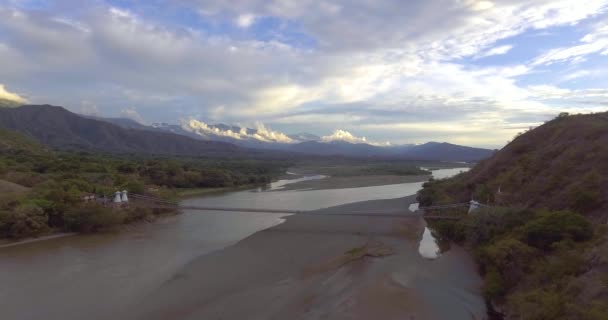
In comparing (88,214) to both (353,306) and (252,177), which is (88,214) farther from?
(252,177)

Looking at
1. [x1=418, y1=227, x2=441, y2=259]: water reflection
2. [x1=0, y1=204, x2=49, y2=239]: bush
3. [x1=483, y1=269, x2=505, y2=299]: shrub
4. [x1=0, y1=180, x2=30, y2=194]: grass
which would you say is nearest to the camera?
[x1=483, y1=269, x2=505, y2=299]: shrub

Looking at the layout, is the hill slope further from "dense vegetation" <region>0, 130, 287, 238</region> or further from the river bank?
"dense vegetation" <region>0, 130, 287, 238</region>

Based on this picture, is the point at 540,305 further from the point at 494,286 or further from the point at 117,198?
the point at 117,198

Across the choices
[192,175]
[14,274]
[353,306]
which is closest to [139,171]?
[192,175]

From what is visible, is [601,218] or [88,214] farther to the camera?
[88,214]

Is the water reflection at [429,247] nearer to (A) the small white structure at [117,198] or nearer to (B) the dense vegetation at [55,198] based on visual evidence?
(B) the dense vegetation at [55,198]

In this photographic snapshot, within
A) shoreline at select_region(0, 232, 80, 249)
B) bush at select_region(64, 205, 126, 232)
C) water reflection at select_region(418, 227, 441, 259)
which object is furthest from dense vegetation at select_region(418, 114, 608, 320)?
shoreline at select_region(0, 232, 80, 249)
